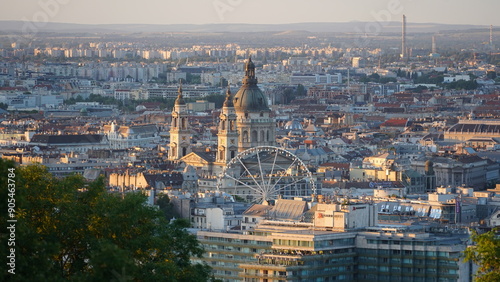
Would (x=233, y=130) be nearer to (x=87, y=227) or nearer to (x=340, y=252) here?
(x=340, y=252)

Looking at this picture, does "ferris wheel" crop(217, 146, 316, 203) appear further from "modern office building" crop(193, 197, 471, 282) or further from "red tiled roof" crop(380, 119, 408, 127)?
"red tiled roof" crop(380, 119, 408, 127)

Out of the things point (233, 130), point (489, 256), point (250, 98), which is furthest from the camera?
point (250, 98)

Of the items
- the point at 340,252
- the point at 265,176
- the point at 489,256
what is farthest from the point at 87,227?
the point at 265,176

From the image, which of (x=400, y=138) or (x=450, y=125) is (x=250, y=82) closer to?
(x=400, y=138)

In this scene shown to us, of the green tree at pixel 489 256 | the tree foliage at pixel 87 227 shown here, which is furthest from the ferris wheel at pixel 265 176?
A: the green tree at pixel 489 256

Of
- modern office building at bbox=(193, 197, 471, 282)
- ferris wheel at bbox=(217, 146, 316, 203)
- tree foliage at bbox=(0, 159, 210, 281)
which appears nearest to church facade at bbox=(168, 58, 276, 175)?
ferris wheel at bbox=(217, 146, 316, 203)

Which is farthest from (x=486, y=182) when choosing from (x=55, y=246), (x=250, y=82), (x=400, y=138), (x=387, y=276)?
(x=55, y=246)

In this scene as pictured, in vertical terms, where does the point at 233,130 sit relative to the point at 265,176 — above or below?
above
